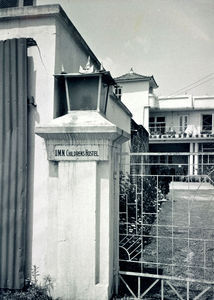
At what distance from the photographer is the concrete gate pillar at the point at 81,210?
3758mm

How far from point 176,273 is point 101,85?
370 cm

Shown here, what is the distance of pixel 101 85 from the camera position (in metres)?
3.95

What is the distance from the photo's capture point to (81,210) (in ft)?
12.5

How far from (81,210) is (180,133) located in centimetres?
2561

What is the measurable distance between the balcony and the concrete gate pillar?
23261mm

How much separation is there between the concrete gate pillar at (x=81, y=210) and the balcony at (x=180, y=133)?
2326 cm

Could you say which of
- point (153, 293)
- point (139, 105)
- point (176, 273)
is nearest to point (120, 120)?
point (176, 273)

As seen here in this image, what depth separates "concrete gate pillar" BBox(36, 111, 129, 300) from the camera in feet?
12.3

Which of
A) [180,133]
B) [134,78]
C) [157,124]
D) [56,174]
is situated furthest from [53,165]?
[157,124]

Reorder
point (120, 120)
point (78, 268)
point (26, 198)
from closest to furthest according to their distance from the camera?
point (78, 268) → point (26, 198) → point (120, 120)

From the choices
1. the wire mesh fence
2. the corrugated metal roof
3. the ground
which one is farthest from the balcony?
the ground

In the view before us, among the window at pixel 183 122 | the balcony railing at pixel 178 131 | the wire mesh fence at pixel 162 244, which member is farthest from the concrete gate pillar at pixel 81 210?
the window at pixel 183 122

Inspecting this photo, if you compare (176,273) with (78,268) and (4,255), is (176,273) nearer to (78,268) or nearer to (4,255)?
(78,268)

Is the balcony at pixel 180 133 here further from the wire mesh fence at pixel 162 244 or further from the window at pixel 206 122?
the wire mesh fence at pixel 162 244
